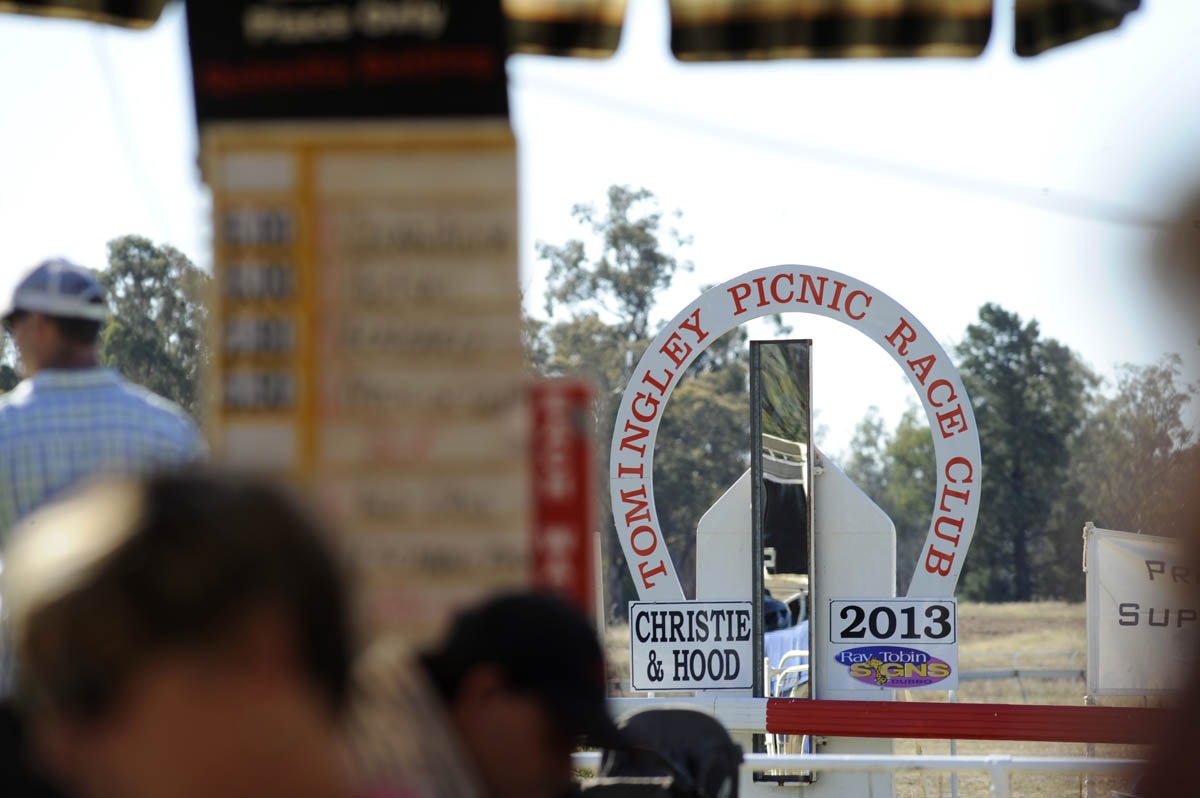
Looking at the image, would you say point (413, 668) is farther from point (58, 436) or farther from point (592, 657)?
point (58, 436)

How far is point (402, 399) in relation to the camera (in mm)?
2312

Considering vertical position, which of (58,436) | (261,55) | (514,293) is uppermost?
(261,55)

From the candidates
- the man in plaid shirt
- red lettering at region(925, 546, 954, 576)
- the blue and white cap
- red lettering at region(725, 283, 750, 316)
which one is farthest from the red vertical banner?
red lettering at region(725, 283, 750, 316)

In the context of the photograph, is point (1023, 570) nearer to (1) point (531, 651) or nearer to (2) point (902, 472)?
(2) point (902, 472)

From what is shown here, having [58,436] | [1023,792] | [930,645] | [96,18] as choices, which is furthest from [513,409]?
[1023,792]

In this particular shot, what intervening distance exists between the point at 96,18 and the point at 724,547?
6.24 meters

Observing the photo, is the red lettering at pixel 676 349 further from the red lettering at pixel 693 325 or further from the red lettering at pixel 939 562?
the red lettering at pixel 939 562

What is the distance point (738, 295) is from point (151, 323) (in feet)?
85.5

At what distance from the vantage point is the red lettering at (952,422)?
8.73m

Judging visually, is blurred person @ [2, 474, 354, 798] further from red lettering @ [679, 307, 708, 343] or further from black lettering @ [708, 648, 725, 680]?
red lettering @ [679, 307, 708, 343]

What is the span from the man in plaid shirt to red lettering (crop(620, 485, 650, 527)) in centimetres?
617

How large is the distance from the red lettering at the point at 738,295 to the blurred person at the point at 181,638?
802cm

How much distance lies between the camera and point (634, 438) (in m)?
9.12

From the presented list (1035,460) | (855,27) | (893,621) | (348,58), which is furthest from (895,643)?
(1035,460)
